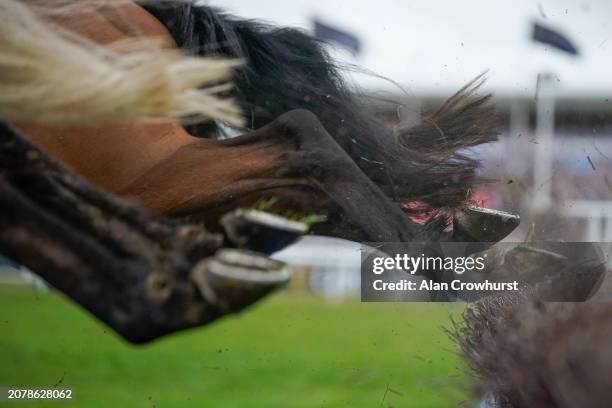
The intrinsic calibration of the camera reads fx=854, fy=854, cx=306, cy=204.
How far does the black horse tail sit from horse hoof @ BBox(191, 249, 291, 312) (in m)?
1.02

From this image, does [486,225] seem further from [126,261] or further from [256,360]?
[256,360]

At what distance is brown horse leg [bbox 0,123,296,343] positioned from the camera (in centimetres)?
173

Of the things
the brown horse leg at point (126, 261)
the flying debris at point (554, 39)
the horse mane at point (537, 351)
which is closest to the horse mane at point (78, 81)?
the brown horse leg at point (126, 261)

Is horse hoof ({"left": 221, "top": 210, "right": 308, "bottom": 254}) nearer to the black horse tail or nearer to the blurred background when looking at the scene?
the blurred background

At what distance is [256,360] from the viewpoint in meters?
4.79

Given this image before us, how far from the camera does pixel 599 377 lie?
1.49m

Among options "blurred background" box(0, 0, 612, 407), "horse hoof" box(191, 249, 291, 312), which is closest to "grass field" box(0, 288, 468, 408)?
"blurred background" box(0, 0, 612, 407)

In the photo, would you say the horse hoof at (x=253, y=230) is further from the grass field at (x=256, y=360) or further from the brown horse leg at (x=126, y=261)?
the grass field at (x=256, y=360)

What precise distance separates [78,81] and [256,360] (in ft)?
9.74

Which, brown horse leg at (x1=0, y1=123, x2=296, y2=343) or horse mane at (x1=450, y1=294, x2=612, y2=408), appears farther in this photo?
brown horse leg at (x1=0, y1=123, x2=296, y2=343)

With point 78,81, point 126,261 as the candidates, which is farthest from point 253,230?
point 78,81

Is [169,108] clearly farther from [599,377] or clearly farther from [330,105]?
[599,377]

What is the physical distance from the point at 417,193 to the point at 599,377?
1.32m

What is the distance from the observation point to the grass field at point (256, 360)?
3109mm
